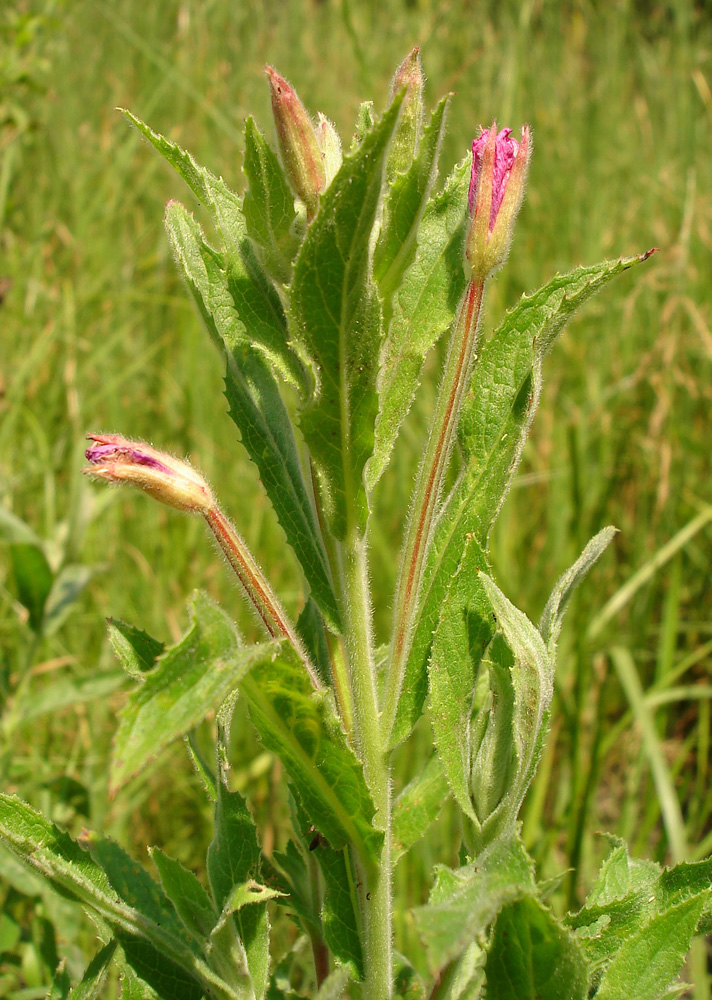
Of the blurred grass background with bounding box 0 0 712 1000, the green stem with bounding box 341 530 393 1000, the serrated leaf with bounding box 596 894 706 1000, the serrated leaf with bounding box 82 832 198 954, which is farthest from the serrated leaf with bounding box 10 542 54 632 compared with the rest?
the serrated leaf with bounding box 596 894 706 1000

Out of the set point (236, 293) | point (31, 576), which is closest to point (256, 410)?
point (236, 293)

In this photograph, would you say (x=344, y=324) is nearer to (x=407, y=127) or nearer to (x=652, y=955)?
(x=407, y=127)

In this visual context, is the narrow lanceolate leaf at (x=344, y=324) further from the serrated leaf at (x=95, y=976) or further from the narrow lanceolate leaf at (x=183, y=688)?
the serrated leaf at (x=95, y=976)

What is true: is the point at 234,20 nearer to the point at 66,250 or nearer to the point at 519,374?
the point at 66,250

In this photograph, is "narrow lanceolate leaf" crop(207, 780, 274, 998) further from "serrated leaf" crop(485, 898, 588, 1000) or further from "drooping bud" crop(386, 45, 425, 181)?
"drooping bud" crop(386, 45, 425, 181)

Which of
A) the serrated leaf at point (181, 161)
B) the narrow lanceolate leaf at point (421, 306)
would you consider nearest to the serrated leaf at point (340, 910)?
the narrow lanceolate leaf at point (421, 306)

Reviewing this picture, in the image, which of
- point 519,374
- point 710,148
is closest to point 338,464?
point 519,374
